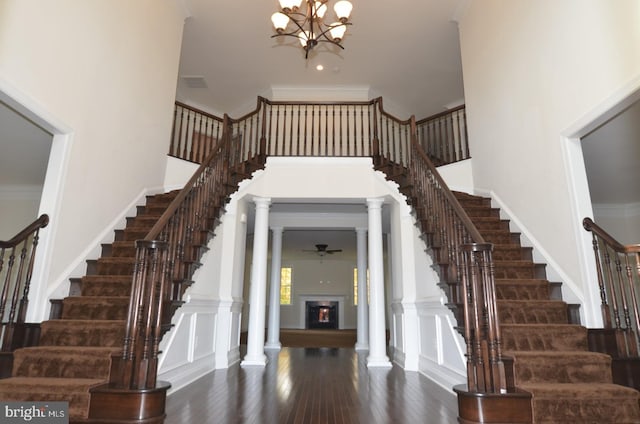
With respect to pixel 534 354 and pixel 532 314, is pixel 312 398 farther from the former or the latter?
pixel 532 314

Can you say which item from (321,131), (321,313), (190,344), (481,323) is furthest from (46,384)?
(321,313)

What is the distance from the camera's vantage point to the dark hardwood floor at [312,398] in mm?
2807

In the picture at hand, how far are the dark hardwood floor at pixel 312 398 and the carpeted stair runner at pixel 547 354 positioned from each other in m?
0.67

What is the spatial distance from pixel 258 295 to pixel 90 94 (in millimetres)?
3348

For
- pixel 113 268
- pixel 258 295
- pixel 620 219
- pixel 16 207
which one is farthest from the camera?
pixel 620 219

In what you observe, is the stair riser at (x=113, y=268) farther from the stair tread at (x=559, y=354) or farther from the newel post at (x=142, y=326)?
the stair tread at (x=559, y=354)

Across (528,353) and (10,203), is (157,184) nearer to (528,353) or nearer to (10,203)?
(10,203)

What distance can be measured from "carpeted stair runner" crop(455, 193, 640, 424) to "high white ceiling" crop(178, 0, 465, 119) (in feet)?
13.1

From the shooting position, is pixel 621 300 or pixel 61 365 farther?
pixel 621 300

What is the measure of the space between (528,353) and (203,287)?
11.6ft

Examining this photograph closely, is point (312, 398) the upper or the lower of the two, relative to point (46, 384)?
lower

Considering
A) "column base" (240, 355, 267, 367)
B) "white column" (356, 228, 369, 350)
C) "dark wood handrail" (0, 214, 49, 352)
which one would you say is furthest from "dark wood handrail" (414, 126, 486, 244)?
"white column" (356, 228, 369, 350)

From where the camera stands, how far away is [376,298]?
5.49 metres

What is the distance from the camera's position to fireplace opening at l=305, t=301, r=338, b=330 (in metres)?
16.2
